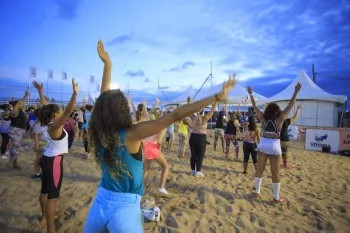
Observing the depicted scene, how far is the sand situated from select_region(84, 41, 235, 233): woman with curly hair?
6.96 feet

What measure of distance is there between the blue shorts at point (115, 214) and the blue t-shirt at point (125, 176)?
1.4 inches

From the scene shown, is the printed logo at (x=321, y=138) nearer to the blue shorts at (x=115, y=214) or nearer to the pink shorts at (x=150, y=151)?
the pink shorts at (x=150, y=151)

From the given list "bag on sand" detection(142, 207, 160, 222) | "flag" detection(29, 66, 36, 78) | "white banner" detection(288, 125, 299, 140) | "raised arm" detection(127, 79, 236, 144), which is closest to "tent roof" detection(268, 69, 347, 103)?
"white banner" detection(288, 125, 299, 140)

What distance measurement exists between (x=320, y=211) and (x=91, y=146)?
14.8ft

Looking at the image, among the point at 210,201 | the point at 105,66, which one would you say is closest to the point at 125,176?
the point at 105,66

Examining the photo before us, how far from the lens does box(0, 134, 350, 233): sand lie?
3752 millimetres

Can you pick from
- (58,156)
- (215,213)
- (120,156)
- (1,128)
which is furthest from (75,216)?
(1,128)

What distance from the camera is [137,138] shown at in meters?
1.65

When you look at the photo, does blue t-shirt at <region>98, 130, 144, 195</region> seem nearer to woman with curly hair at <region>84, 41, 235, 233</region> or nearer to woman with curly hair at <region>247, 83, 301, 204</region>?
woman with curly hair at <region>84, 41, 235, 233</region>

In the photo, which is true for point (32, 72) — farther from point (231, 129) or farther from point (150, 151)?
point (150, 151)

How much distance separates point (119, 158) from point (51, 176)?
207 centimetres

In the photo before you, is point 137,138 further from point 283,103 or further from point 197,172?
point 283,103

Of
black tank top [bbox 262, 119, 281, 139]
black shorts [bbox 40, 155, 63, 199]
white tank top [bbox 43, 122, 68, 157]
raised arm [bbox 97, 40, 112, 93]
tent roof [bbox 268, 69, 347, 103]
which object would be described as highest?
tent roof [bbox 268, 69, 347, 103]

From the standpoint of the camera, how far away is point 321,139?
1191 cm
